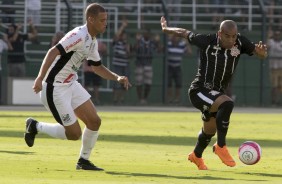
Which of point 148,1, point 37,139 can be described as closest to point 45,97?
point 37,139

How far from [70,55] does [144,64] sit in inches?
825

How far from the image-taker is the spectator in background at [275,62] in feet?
110

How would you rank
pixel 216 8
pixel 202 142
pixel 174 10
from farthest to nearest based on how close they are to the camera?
pixel 216 8, pixel 174 10, pixel 202 142

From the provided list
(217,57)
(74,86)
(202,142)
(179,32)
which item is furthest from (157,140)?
(74,86)

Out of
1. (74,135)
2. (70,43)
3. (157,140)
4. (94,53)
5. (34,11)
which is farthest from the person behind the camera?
(34,11)

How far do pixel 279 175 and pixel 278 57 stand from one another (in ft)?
71.9

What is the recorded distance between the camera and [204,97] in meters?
12.8

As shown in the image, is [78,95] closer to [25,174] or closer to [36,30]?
[25,174]

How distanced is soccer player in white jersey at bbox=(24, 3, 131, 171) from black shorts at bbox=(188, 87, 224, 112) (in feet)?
3.53

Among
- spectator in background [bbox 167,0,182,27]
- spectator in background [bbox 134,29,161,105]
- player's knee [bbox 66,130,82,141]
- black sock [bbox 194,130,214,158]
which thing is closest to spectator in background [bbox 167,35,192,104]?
spectator in background [bbox 134,29,161,105]

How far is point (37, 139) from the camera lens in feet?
59.0

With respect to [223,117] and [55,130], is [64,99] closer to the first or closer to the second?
[55,130]

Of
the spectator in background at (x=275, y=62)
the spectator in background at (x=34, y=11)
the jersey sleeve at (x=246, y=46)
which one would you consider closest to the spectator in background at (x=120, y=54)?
the spectator in background at (x=34, y=11)

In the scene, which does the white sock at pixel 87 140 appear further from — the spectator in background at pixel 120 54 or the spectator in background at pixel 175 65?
the spectator in background at pixel 175 65
